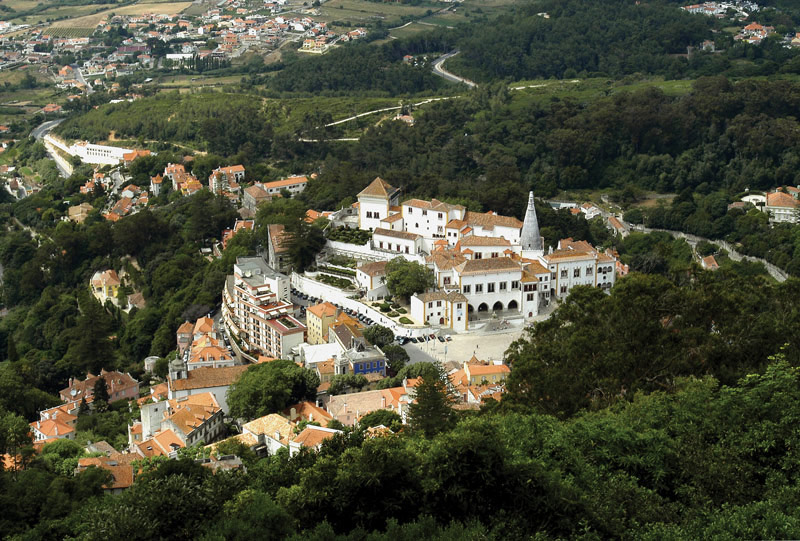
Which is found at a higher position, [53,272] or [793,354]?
[793,354]

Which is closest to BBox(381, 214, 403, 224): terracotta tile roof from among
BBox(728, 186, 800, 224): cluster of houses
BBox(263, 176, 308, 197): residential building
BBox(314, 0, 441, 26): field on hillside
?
BBox(263, 176, 308, 197): residential building

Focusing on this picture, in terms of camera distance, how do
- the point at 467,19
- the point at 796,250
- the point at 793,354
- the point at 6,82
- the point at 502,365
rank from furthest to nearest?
the point at 467,19
the point at 6,82
the point at 796,250
the point at 502,365
the point at 793,354

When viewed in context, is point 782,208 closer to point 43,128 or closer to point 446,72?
point 446,72

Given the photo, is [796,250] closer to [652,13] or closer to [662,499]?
[662,499]

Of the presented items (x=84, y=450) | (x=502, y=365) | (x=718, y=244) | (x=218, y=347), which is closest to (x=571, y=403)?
(x=502, y=365)

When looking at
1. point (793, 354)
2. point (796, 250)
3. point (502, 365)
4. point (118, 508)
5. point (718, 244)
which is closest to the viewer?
point (118, 508)

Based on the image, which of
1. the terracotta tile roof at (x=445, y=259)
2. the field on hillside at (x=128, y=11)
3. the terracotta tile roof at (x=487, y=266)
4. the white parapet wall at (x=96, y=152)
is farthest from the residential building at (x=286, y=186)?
the field on hillside at (x=128, y=11)

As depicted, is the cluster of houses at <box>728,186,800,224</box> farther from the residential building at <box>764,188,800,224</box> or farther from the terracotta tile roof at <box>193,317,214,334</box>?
the terracotta tile roof at <box>193,317,214,334</box>
